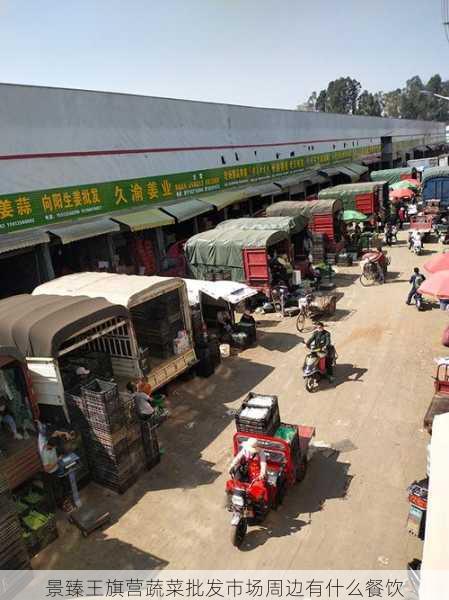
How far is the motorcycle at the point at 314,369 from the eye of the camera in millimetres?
11914

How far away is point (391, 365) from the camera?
1291 centimetres

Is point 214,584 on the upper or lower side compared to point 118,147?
lower

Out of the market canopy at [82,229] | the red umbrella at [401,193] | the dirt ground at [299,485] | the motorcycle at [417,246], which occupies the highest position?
the market canopy at [82,229]

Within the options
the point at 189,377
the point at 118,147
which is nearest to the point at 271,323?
the point at 189,377

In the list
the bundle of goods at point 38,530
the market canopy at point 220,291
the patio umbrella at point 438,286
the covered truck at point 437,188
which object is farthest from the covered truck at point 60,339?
the covered truck at point 437,188

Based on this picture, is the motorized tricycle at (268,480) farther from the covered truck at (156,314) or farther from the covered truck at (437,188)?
the covered truck at (437,188)

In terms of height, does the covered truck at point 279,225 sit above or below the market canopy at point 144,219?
below

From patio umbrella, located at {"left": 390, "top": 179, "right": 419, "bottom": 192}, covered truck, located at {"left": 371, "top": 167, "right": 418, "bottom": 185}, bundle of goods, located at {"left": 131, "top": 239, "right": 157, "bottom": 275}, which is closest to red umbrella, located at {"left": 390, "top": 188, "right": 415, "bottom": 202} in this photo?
patio umbrella, located at {"left": 390, "top": 179, "right": 419, "bottom": 192}

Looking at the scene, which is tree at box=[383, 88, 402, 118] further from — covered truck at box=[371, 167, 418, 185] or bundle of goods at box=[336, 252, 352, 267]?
bundle of goods at box=[336, 252, 352, 267]

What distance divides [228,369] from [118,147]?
1395 centimetres

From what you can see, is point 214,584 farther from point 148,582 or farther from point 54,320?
point 54,320

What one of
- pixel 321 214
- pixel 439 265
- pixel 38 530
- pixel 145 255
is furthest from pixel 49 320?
pixel 321 214

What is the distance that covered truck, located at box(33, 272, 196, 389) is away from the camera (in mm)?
11992

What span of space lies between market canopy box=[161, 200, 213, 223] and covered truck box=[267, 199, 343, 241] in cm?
402
